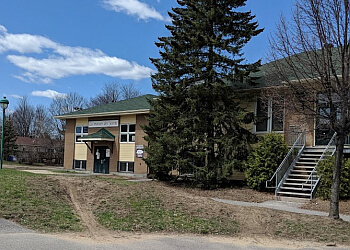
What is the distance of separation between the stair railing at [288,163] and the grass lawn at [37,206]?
348 inches

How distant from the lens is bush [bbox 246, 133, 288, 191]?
Result: 52.4ft

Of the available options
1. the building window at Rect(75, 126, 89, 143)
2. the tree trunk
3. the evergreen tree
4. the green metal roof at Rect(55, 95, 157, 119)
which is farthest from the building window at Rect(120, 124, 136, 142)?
the evergreen tree

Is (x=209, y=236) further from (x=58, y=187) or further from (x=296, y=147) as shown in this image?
(x=296, y=147)

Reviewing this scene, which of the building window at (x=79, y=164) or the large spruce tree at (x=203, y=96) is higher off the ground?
the large spruce tree at (x=203, y=96)

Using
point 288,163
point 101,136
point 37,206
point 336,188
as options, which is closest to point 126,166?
point 101,136

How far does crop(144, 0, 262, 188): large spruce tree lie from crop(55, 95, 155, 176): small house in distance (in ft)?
17.6

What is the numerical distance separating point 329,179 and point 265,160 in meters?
3.00

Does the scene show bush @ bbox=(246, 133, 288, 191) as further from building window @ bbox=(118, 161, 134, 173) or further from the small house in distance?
building window @ bbox=(118, 161, 134, 173)

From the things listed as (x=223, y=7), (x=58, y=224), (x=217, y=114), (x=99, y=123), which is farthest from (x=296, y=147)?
(x=99, y=123)

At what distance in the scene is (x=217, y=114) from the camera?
17234 millimetres

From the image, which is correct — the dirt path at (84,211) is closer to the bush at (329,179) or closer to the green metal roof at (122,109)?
the bush at (329,179)

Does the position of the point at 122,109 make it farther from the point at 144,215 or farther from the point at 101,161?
the point at 144,215

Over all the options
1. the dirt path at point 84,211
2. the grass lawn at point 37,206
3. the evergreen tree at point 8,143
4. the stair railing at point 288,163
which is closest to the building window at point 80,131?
the dirt path at point 84,211

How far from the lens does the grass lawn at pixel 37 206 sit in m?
8.22
